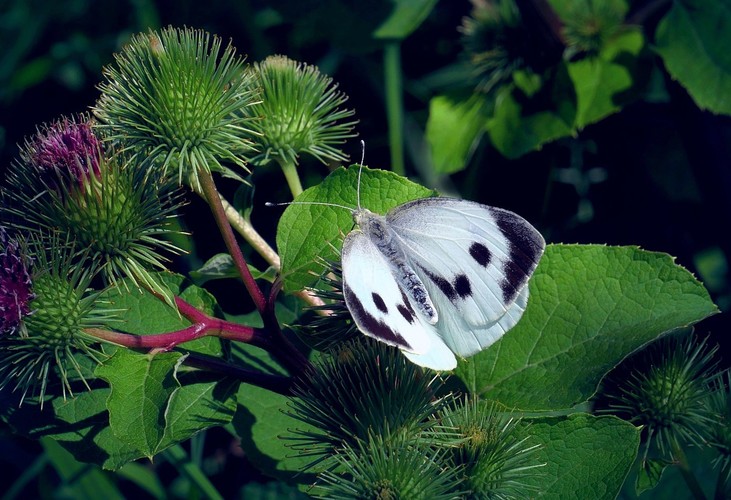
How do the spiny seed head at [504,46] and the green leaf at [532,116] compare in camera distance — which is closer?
the green leaf at [532,116]

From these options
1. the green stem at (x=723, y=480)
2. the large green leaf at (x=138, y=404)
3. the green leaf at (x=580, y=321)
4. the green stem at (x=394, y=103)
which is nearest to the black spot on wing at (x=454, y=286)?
A: the green leaf at (x=580, y=321)

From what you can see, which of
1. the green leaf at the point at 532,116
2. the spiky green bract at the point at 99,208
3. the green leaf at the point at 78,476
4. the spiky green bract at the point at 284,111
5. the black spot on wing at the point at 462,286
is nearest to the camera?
the spiky green bract at the point at 99,208

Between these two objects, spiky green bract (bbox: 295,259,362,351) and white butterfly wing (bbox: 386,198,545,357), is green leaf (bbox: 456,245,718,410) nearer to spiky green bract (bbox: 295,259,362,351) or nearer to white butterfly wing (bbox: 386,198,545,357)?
white butterfly wing (bbox: 386,198,545,357)

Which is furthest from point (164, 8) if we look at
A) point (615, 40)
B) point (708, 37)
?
point (708, 37)

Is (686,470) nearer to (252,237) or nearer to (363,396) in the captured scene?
(363,396)

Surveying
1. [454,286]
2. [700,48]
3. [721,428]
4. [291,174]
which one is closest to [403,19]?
[700,48]

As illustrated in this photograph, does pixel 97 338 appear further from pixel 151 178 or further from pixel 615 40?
pixel 615 40

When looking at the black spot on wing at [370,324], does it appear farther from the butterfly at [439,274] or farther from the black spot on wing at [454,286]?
the black spot on wing at [454,286]
